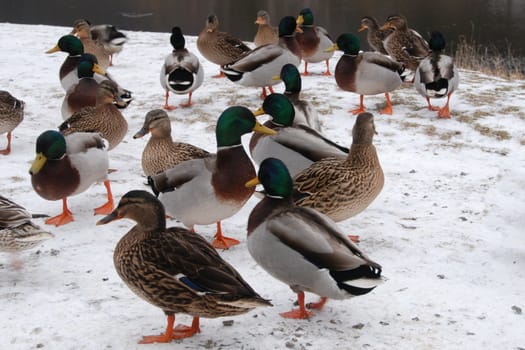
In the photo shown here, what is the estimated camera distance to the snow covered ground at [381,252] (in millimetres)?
3453

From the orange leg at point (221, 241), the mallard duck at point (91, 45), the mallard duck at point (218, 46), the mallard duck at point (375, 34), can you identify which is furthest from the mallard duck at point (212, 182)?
the mallard duck at point (375, 34)

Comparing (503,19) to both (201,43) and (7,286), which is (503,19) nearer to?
(201,43)

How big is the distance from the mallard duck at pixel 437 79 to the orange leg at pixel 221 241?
12.4 feet

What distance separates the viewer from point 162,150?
5.13 meters

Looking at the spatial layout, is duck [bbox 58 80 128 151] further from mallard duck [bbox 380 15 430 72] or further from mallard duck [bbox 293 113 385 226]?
mallard duck [bbox 380 15 430 72]

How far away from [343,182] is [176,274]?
62.1 inches

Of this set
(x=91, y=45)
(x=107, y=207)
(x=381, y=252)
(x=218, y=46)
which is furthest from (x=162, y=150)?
(x=91, y=45)

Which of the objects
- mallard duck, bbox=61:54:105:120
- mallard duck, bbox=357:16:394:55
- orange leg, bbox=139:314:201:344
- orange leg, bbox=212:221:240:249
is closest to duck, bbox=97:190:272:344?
orange leg, bbox=139:314:201:344

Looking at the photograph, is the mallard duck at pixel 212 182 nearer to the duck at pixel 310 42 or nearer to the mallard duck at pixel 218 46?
the mallard duck at pixel 218 46

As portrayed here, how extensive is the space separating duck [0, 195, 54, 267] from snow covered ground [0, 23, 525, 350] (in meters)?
0.21

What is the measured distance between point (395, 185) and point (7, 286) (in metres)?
3.20

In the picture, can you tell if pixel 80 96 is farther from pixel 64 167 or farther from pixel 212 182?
pixel 212 182

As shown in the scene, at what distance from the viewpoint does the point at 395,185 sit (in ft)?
18.6

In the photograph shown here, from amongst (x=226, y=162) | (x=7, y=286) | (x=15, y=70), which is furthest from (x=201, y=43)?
(x=7, y=286)
